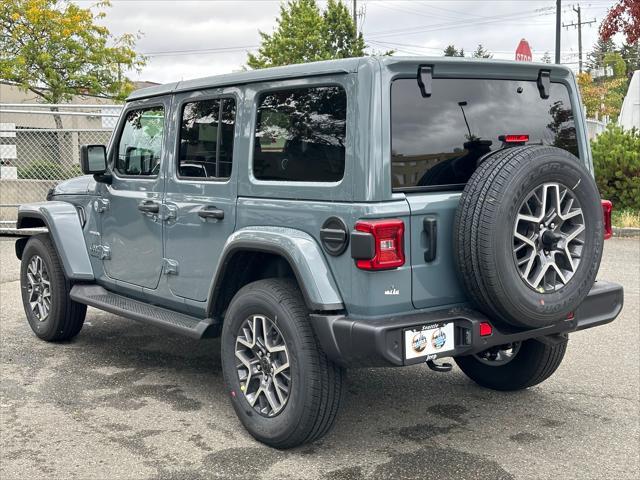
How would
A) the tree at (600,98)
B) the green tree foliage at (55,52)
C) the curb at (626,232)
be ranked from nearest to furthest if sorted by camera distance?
the curb at (626,232), the green tree foliage at (55,52), the tree at (600,98)

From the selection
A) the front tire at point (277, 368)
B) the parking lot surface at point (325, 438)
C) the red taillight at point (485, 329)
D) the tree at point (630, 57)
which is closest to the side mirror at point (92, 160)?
the parking lot surface at point (325, 438)

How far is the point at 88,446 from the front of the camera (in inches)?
156

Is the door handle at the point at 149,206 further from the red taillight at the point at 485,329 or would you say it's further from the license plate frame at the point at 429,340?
the red taillight at the point at 485,329

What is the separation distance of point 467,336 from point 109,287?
2.90 m

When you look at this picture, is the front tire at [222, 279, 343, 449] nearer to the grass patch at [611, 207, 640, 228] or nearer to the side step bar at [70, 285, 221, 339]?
the side step bar at [70, 285, 221, 339]

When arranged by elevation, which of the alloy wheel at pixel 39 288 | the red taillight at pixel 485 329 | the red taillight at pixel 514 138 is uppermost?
the red taillight at pixel 514 138

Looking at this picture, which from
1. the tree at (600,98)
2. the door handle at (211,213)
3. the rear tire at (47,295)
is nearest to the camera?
the door handle at (211,213)

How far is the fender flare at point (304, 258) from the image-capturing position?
11.7 feet

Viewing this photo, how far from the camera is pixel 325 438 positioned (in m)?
4.11

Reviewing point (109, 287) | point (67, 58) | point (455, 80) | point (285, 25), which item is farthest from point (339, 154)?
point (285, 25)

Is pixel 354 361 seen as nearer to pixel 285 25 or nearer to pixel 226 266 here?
pixel 226 266

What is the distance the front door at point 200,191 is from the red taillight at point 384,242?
3.40 feet

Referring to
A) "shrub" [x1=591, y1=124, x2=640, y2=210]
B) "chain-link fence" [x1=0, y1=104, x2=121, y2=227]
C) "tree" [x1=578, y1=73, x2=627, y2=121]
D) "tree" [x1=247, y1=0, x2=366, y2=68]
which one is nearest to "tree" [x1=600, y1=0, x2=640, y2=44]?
"shrub" [x1=591, y1=124, x2=640, y2=210]

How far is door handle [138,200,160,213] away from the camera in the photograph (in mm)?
4824
